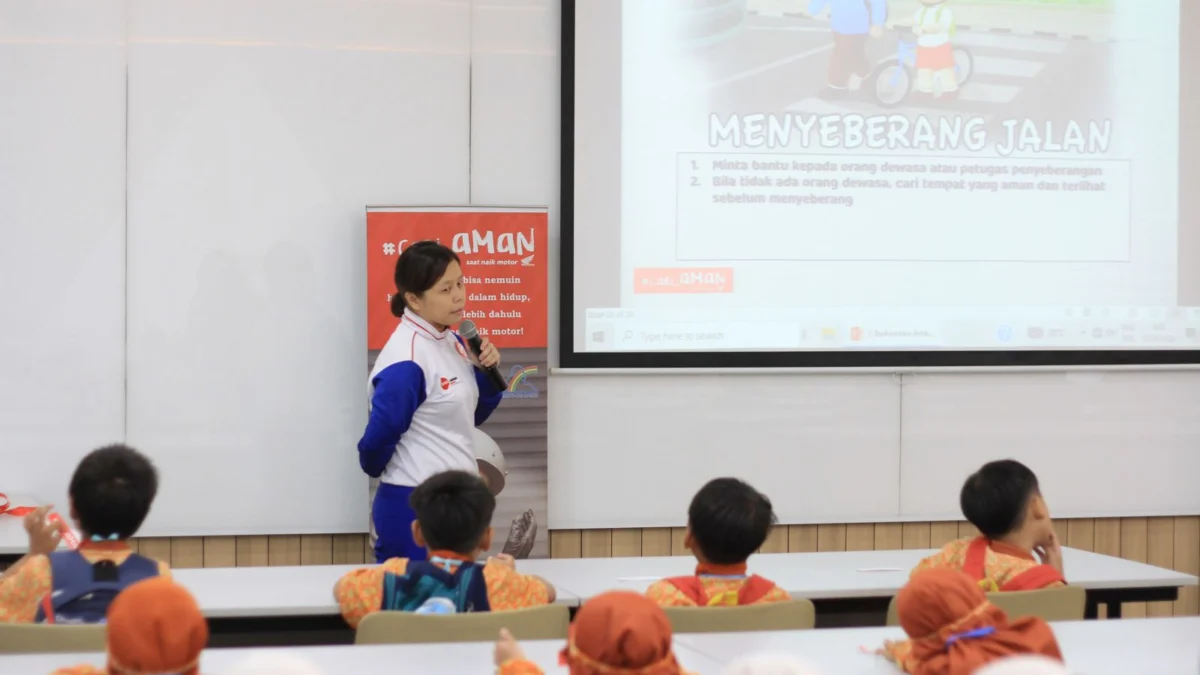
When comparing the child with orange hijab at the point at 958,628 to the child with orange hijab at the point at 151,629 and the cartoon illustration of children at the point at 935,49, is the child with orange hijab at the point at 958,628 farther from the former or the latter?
the cartoon illustration of children at the point at 935,49

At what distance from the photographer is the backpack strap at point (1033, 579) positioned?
2580 millimetres

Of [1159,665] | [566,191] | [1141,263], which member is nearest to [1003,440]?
[1141,263]

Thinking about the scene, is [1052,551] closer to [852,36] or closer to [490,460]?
[490,460]

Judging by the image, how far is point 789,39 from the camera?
4.68 meters

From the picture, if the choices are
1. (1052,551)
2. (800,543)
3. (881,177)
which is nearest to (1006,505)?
(1052,551)

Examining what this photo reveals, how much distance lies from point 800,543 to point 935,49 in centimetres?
204

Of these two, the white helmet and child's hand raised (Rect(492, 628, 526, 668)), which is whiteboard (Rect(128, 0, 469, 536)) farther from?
child's hand raised (Rect(492, 628, 526, 668))

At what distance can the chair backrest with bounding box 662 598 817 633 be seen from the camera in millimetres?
2248

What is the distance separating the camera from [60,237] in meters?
4.22

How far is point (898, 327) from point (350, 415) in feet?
7.09

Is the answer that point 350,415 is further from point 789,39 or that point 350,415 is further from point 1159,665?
point 1159,665

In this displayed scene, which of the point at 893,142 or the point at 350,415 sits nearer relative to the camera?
the point at 350,415

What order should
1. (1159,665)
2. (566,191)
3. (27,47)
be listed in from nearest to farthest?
(1159,665) → (27,47) → (566,191)

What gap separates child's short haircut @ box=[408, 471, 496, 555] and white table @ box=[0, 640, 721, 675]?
351 millimetres
